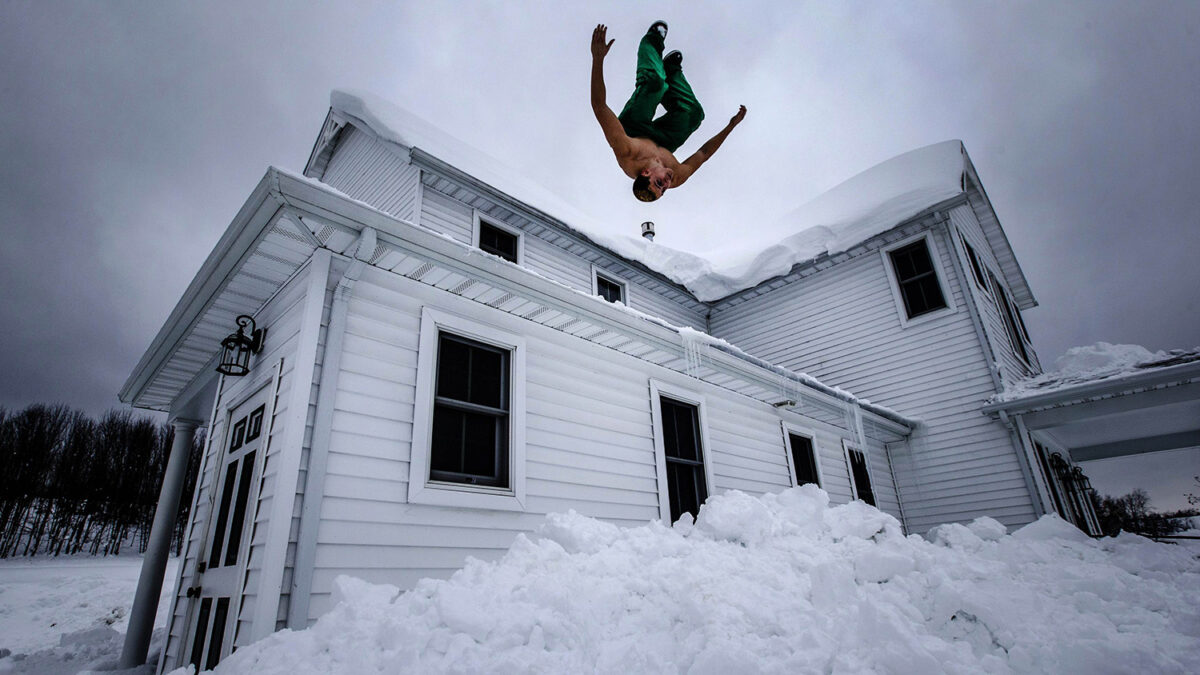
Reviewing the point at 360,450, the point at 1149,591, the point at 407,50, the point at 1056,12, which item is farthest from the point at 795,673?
the point at 407,50

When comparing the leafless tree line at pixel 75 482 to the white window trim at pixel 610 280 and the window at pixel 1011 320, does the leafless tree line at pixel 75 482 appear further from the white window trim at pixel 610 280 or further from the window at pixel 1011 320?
the window at pixel 1011 320

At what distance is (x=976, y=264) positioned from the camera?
404 inches

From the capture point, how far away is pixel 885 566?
2.86 metres

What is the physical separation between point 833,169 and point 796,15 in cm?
1615

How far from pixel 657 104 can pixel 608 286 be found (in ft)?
17.3

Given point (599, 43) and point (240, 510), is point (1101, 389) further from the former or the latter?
point (240, 510)

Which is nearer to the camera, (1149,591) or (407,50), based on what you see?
(1149,591)

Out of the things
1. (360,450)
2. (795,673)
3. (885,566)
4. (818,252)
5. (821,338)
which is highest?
(818,252)

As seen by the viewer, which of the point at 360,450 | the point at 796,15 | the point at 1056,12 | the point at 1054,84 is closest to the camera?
the point at 360,450

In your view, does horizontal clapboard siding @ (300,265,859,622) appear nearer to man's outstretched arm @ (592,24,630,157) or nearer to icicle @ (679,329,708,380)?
icicle @ (679,329,708,380)

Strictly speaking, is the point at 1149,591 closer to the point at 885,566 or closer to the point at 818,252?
the point at 885,566

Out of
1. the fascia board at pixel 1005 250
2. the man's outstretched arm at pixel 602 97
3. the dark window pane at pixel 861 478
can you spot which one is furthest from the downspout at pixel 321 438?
the fascia board at pixel 1005 250

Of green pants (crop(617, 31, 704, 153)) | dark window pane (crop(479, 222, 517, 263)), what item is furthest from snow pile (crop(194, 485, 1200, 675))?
dark window pane (crop(479, 222, 517, 263))

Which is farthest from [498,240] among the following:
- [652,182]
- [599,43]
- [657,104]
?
[599,43]
